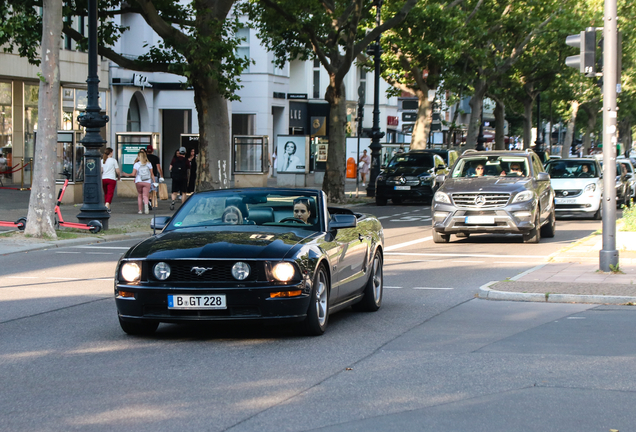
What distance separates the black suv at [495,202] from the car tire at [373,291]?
25.2 feet

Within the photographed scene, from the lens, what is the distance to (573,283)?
1180 cm

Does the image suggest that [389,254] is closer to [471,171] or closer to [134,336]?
[471,171]

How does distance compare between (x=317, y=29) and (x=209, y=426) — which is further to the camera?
(x=317, y=29)

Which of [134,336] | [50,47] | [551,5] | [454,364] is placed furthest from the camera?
[551,5]

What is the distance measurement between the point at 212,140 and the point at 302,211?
15.8 m

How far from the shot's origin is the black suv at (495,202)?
1777cm

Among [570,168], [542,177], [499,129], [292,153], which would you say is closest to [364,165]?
[292,153]

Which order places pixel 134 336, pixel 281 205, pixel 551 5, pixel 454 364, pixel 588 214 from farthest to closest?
pixel 551 5
pixel 588 214
pixel 281 205
pixel 134 336
pixel 454 364

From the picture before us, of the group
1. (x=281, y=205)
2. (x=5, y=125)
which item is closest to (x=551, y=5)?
(x=5, y=125)

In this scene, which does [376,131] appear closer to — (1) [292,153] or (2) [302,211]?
(1) [292,153]

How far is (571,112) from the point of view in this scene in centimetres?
7206

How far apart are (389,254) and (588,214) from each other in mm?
10610

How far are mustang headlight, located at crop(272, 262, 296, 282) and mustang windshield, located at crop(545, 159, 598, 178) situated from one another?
1922cm

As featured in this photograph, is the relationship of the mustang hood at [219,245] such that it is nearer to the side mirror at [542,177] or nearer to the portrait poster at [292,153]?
the side mirror at [542,177]
